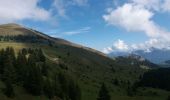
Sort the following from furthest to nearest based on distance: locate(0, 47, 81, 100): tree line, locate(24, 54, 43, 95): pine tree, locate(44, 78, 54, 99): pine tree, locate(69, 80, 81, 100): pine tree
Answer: locate(69, 80, 81, 100): pine tree
locate(44, 78, 54, 99): pine tree
locate(0, 47, 81, 100): tree line
locate(24, 54, 43, 95): pine tree

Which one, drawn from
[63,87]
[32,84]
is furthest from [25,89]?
[63,87]

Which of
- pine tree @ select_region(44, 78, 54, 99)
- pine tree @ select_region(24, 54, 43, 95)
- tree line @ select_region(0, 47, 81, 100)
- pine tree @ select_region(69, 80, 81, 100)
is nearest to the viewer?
pine tree @ select_region(24, 54, 43, 95)

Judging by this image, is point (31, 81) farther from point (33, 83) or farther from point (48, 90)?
point (48, 90)

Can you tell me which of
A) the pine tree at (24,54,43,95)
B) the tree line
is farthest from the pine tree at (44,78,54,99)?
the pine tree at (24,54,43,95)

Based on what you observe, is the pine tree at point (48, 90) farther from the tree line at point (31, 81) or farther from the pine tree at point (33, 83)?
the pine tree at point (33, 83)

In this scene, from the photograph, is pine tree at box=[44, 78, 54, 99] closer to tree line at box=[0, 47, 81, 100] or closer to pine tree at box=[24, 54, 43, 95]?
tree line at box=[0, 47, 81, 100]

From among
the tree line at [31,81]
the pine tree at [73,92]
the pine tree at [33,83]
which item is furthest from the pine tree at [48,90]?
the pine tree at [73,92]

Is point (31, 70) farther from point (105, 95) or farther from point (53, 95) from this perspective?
point (105, 95)

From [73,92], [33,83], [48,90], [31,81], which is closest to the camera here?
[33,83]

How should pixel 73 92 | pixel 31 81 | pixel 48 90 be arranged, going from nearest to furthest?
1. pixel 31 81
2. pixel 48 90
3. pixel 73 92

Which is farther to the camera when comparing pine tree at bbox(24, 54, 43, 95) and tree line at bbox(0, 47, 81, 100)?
tree line at bbox(0, 47, 81, 100)

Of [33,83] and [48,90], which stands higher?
[33,83]

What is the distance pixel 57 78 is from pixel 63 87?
465 inches

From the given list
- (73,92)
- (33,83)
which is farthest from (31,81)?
(73,92)
